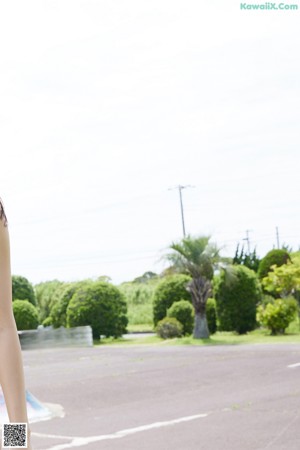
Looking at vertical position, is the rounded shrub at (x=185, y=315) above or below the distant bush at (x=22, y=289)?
below

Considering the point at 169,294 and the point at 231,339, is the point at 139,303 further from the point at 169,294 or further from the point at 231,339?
the point at 231,339

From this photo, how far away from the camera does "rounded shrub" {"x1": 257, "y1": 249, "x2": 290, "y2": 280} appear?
105 ft

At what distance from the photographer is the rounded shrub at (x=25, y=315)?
30922 millimetres

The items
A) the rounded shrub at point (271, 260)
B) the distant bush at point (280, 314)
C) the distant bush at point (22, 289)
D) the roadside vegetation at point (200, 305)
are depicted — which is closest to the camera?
the distant bush at point (280, 314)

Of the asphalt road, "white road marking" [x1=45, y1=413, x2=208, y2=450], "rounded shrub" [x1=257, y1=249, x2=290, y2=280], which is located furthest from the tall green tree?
"white road marking" [x1=45, y1=413, x2=208, y2=450]

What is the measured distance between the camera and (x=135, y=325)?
36.5m

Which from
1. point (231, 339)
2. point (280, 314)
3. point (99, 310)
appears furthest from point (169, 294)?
point (280, 314)

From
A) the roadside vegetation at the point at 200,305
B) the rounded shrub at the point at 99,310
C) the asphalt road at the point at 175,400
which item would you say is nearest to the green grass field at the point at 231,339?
the roadside vegetation at the point at 200,305

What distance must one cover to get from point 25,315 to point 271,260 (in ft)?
35.5

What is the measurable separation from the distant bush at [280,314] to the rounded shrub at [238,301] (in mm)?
1739

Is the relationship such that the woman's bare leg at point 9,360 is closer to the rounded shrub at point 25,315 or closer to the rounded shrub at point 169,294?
the rounded shrub at point 169,294

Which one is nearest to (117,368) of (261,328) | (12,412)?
(261,328)

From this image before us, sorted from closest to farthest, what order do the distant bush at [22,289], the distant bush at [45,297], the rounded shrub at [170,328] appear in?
the rounded shrub at [170,328]
the distant bush at [22,289]
the distant bush at [45,297]

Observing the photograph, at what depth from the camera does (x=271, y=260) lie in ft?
106
